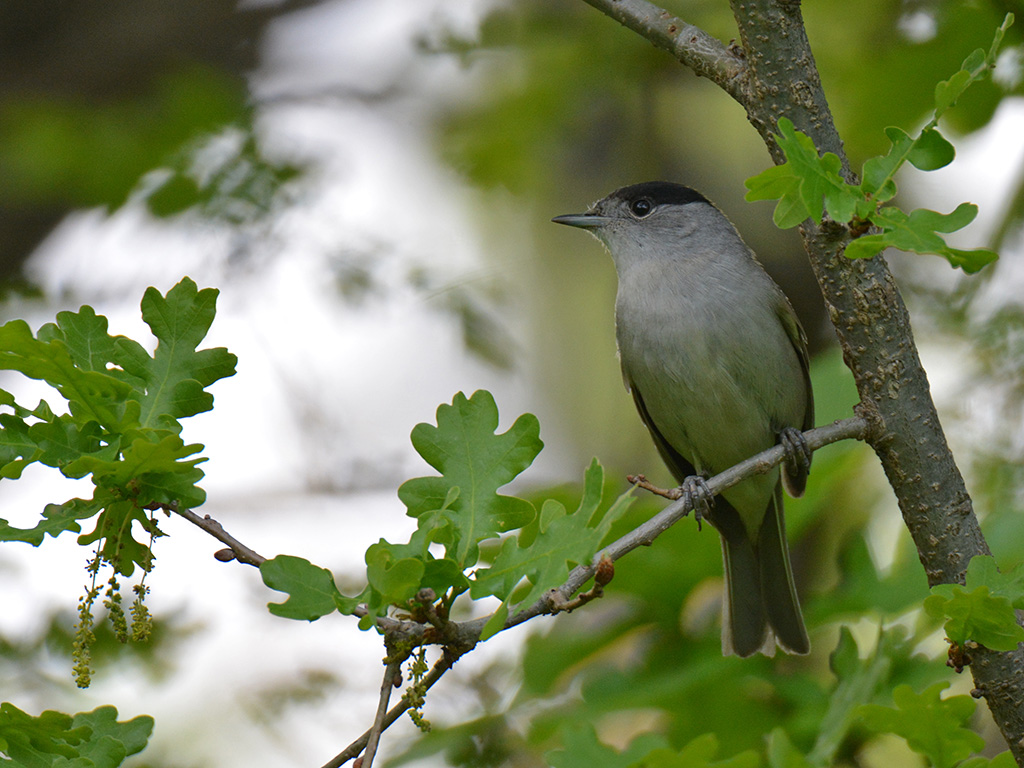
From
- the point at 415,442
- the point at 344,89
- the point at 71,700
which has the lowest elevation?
the point at 415,442

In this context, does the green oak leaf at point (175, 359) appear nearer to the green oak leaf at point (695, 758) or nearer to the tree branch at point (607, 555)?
the tree branch at point (607, 555)

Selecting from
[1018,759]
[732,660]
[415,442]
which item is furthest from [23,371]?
[732,660]

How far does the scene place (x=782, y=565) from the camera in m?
4.60

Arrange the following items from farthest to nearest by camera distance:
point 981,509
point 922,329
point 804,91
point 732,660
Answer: point 922,329 → point 981,509 → point 732,660 → point 804,91

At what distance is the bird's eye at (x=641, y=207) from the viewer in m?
5.19

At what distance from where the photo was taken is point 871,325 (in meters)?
2.53

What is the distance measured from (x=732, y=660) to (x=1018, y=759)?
1258 mm

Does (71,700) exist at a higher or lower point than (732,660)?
higher

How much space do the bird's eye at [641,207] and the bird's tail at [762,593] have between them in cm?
152

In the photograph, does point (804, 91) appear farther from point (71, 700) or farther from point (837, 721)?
point (71, 700)

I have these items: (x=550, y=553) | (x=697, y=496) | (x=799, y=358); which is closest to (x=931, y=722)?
(x=550, y=553)

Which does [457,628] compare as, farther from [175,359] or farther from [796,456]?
[796,456]

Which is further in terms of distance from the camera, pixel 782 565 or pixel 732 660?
pixel 782 565

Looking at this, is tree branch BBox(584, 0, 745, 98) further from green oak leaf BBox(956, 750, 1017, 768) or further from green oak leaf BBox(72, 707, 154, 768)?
green oak leaf BBox(72, 707, 154, 768)
